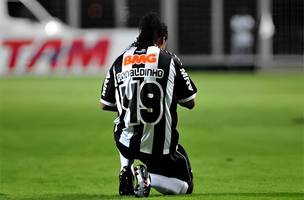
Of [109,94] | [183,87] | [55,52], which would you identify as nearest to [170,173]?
[183,87]

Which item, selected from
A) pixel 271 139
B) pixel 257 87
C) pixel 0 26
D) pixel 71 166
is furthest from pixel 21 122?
pixel 0 26

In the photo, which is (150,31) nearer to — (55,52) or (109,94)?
(109,94)

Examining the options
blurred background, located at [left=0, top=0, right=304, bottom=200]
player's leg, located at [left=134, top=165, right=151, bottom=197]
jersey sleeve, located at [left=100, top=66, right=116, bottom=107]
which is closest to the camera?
player's leg, located at [left=134, top=165, right=151, bottom=197]

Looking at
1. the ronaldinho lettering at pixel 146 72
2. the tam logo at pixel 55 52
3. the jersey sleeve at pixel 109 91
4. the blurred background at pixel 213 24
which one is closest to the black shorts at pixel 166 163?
the jersey sleeve at pixel 109 91

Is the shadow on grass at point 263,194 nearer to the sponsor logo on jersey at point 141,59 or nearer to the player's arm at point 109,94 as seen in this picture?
the player's arm at point 109,94

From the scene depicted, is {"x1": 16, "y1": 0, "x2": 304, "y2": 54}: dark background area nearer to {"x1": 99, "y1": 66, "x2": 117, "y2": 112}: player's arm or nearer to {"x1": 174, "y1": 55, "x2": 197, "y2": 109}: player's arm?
{"x1": 99, "y1": 66, "x2": 117, "y2": 112}: player's arm

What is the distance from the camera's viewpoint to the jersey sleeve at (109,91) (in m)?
8.84

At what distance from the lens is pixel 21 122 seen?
690 inches

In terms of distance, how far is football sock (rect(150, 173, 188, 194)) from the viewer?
28.8 ft

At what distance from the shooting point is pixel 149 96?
28.4ft

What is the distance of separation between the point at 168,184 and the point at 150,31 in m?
1.30

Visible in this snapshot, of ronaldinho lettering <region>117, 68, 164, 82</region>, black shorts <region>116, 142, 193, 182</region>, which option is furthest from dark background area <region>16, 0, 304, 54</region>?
ronaldinho lettering <region>117, 68, 164, 82</region>

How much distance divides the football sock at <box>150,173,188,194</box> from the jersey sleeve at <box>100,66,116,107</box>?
0.71 meters

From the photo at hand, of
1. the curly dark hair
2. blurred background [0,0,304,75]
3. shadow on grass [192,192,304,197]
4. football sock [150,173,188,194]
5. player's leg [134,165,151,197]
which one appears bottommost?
blurred background [0,0,304,75]
